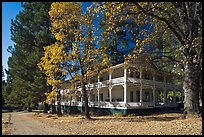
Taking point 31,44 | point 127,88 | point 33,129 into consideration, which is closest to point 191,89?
point 33,129

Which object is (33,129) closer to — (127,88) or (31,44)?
(127,88)

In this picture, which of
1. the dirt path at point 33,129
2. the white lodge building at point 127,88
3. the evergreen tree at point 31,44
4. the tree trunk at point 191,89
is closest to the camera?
the dirt path at point 33,129

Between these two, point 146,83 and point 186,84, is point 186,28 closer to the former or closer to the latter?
point 186,84

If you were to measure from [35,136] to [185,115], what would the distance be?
8577mm

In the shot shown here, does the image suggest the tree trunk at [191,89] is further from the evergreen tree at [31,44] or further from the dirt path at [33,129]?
the evergreen tree at [31,44]

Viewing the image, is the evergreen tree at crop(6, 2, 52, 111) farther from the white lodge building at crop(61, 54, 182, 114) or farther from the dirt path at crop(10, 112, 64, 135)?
the dirt path at crop(10, 112, 64, 135)

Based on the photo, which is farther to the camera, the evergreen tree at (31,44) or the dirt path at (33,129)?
the evergreen tree at (31,44)

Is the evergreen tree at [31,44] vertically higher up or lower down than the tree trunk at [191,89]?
higher up

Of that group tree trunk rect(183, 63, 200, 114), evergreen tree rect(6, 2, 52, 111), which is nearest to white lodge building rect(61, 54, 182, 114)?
evergreen tree rect(6, 2, 52, 111)

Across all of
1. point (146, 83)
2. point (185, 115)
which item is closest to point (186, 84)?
point (185, 115)

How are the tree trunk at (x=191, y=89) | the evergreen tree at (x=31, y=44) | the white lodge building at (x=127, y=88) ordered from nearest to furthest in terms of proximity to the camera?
the tree trunk at (x=191, y=89), the white lodge building at (x=127, y=88), the evergreen tree at (x=31, y=44)

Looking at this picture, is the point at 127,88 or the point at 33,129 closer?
the point at 33,129

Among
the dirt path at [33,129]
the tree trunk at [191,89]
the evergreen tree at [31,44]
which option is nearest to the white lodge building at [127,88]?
the evergreen tree at [31,44]

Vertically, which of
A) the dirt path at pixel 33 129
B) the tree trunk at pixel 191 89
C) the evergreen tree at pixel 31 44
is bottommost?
the dirt path at pixel 33 129
